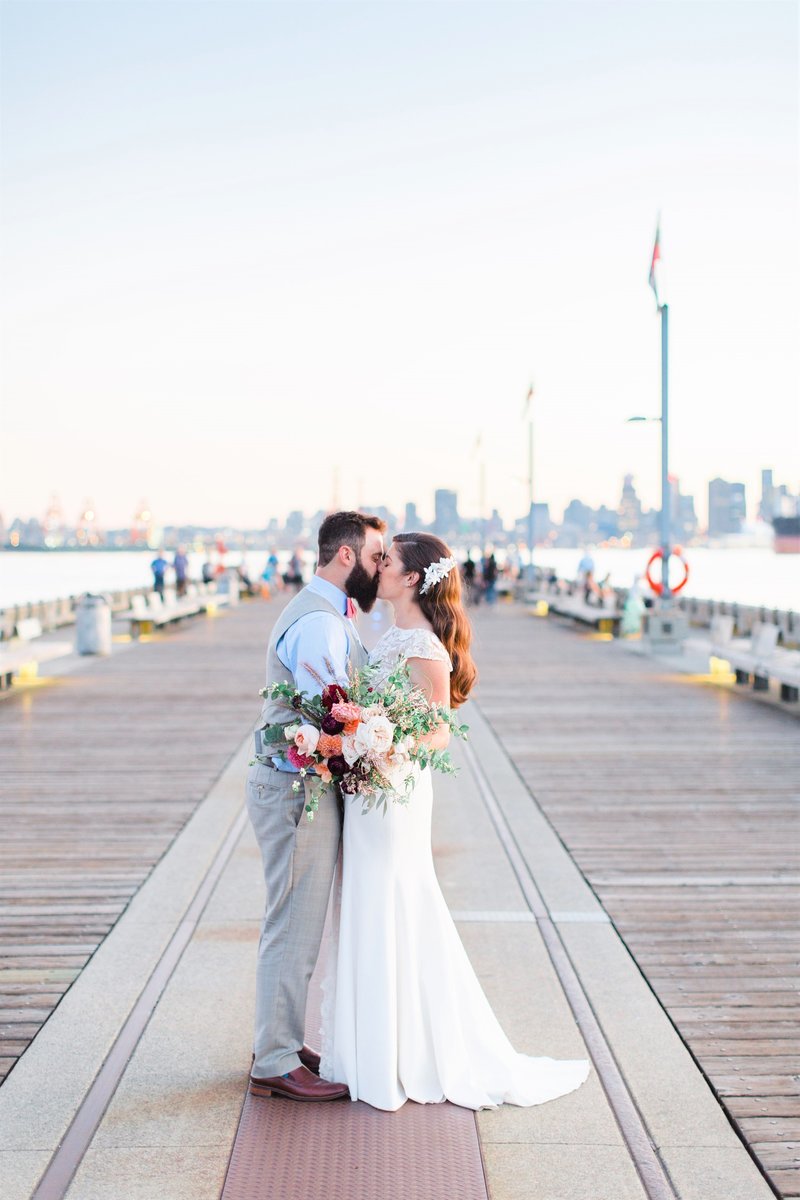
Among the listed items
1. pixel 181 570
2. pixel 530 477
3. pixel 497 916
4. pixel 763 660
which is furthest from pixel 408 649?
pixel 530 477

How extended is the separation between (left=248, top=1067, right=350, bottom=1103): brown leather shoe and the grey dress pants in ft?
0.09

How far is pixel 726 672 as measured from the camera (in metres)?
18.3

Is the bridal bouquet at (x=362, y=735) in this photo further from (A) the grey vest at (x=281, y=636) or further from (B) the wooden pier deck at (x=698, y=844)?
(B) the wooden pier deck at (x=698, y=844)

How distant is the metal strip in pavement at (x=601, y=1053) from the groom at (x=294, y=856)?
1.01 meters

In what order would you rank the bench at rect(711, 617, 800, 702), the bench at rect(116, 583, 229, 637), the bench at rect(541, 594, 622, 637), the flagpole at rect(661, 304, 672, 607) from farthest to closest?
the bench at rect(541, 594, 622, 637) → the bench at rect(116, 583, 229, 637) → the flagpole at rect(661, 304, 672, 607) → the bench at rect(711, 617, 800, 702)

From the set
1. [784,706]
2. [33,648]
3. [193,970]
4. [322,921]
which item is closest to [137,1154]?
[322,921]

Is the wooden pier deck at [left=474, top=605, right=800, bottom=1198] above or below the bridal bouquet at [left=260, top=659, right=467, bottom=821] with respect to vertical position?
below

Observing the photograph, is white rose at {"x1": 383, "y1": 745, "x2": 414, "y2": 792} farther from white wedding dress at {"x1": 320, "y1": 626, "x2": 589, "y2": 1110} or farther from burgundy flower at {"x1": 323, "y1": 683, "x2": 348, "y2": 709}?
burgundy flower at {"x1": 323, "y1": 683, "x2": 348, "y2": 709}

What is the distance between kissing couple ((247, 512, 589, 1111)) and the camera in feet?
14.2

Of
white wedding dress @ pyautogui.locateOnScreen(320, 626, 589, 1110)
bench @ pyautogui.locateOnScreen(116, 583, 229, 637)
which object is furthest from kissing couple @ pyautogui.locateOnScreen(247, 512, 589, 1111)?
bench @ pyautogui.locateOnScreen(116, 583, 229, 637)

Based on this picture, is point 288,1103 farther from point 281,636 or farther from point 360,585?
point 360,585

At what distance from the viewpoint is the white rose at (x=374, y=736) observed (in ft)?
13.3

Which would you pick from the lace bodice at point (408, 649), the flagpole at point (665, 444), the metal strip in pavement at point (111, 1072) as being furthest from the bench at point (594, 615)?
the lace bodice at point (408, 649)

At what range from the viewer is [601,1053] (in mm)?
4879
